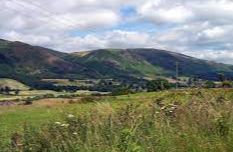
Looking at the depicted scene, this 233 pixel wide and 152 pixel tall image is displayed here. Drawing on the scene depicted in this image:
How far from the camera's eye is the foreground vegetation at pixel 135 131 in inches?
323

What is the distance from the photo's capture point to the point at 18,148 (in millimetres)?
8508

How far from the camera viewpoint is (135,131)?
341 inches

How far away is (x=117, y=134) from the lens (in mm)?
8516

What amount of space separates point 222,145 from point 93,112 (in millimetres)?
2446

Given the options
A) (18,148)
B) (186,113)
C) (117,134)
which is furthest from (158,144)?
(18,148)

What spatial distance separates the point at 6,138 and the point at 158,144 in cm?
279

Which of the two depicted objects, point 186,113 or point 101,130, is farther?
point 186,113

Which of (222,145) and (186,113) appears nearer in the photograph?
(222,145)

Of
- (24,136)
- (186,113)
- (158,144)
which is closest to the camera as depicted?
(158,144)

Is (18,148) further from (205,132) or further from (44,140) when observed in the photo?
(205,132)

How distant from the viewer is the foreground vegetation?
8211mm

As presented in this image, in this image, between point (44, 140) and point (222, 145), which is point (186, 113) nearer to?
point (222, 145)

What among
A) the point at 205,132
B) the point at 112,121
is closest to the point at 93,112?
the point at 112,121

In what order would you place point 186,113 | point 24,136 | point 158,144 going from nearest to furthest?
point 158,144, point 24,136, point 186,113
